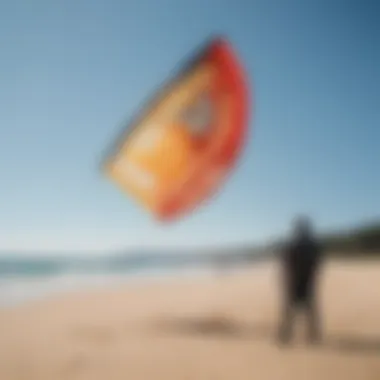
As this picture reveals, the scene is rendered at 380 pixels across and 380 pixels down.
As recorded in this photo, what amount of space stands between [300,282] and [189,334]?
0.86ft

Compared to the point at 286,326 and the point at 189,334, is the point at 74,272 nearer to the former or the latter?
the point at 189,334

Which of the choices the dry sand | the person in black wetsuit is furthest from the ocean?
the person in black wetsuit

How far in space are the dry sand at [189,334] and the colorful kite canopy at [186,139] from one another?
197 millimetres

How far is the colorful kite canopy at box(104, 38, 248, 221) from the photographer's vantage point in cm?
169

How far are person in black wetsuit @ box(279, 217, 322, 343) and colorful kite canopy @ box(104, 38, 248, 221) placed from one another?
223mm

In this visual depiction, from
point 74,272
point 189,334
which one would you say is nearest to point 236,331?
point 189,334

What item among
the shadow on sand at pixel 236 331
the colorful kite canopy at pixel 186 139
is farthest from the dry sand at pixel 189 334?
the colorful kite canopy at pixel 186 139

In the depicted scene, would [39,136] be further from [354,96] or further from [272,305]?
[354,96]

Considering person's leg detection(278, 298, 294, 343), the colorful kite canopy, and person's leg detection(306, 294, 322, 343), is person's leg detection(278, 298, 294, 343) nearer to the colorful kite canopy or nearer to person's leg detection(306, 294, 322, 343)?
person's leg detection(306, 294, 322, 343)

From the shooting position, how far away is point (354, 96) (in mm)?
1834

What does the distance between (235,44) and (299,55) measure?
170 mm

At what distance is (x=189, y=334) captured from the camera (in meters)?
1.66

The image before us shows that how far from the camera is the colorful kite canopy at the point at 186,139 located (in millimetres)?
1686

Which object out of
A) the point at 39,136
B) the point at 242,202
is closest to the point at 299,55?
the point at 242,202
